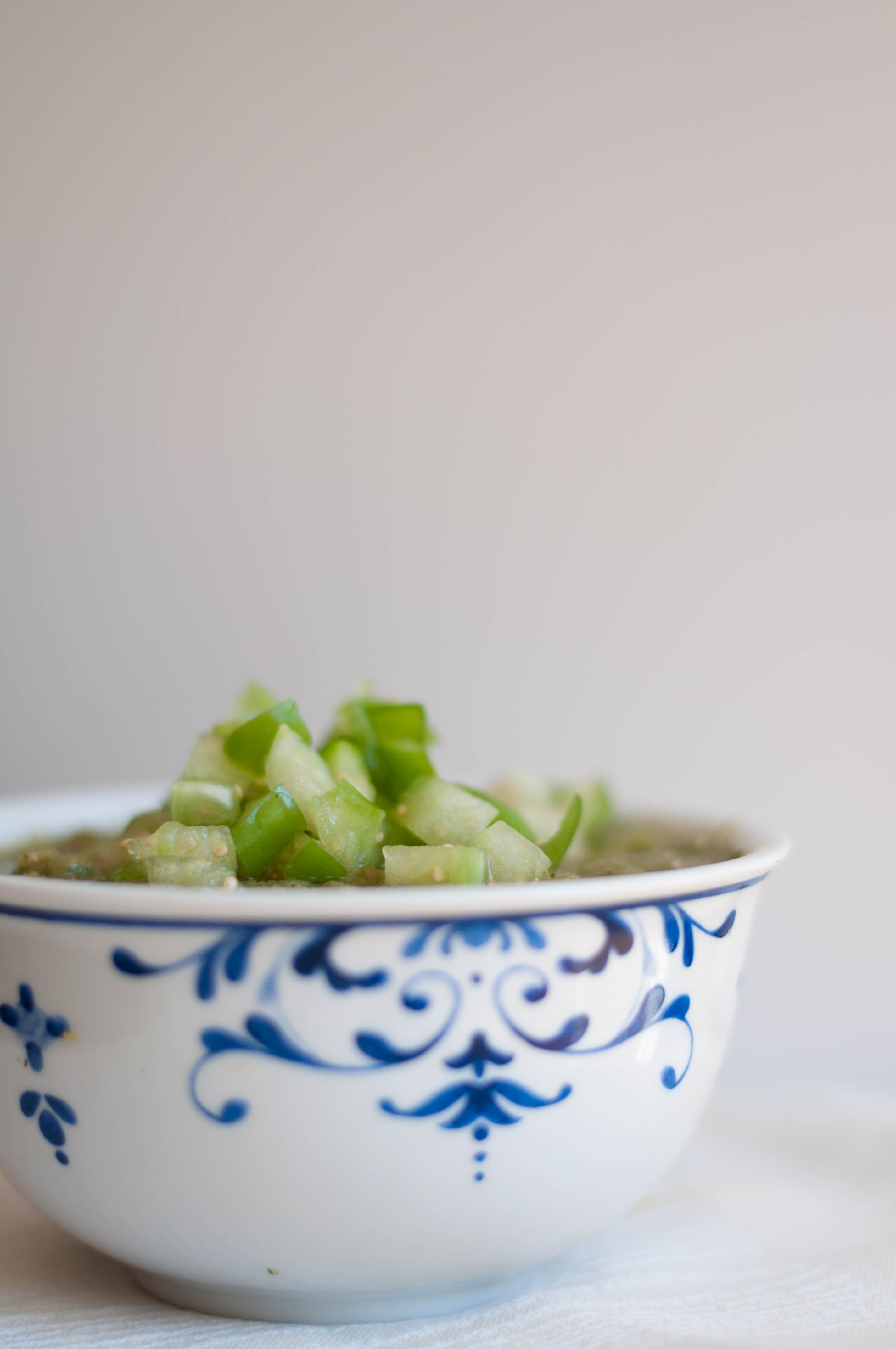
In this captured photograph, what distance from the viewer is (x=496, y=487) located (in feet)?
4.10

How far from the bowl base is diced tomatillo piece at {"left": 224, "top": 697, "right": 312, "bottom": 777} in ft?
0.89

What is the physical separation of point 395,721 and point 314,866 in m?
0.20

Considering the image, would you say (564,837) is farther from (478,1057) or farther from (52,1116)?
(52,1116)

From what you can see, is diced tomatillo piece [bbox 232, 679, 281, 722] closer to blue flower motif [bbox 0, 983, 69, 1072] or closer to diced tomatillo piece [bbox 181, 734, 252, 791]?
diced tomatillo piece [bbox 181, 734, 252, 791]

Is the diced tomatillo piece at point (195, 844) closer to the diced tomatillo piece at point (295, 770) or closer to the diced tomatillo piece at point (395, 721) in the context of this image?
the diced tomatillo piece at point (295, 770)

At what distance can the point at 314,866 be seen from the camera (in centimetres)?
62

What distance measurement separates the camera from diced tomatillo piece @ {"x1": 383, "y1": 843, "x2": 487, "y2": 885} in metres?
0.60

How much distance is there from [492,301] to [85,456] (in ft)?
1.44

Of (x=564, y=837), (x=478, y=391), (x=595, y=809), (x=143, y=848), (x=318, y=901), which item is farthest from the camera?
(x=478, y=391)

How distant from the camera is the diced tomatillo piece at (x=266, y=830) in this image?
63 cm

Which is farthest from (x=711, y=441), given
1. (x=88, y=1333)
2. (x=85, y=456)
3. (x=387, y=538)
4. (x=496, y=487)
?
(x=88, y=1333)

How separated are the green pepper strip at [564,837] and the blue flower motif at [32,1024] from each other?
291 mm

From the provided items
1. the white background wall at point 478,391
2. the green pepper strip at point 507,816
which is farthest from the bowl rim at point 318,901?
the white background wall at point 478,391

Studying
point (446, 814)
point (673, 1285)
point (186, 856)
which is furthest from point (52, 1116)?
point (673, 1285)
